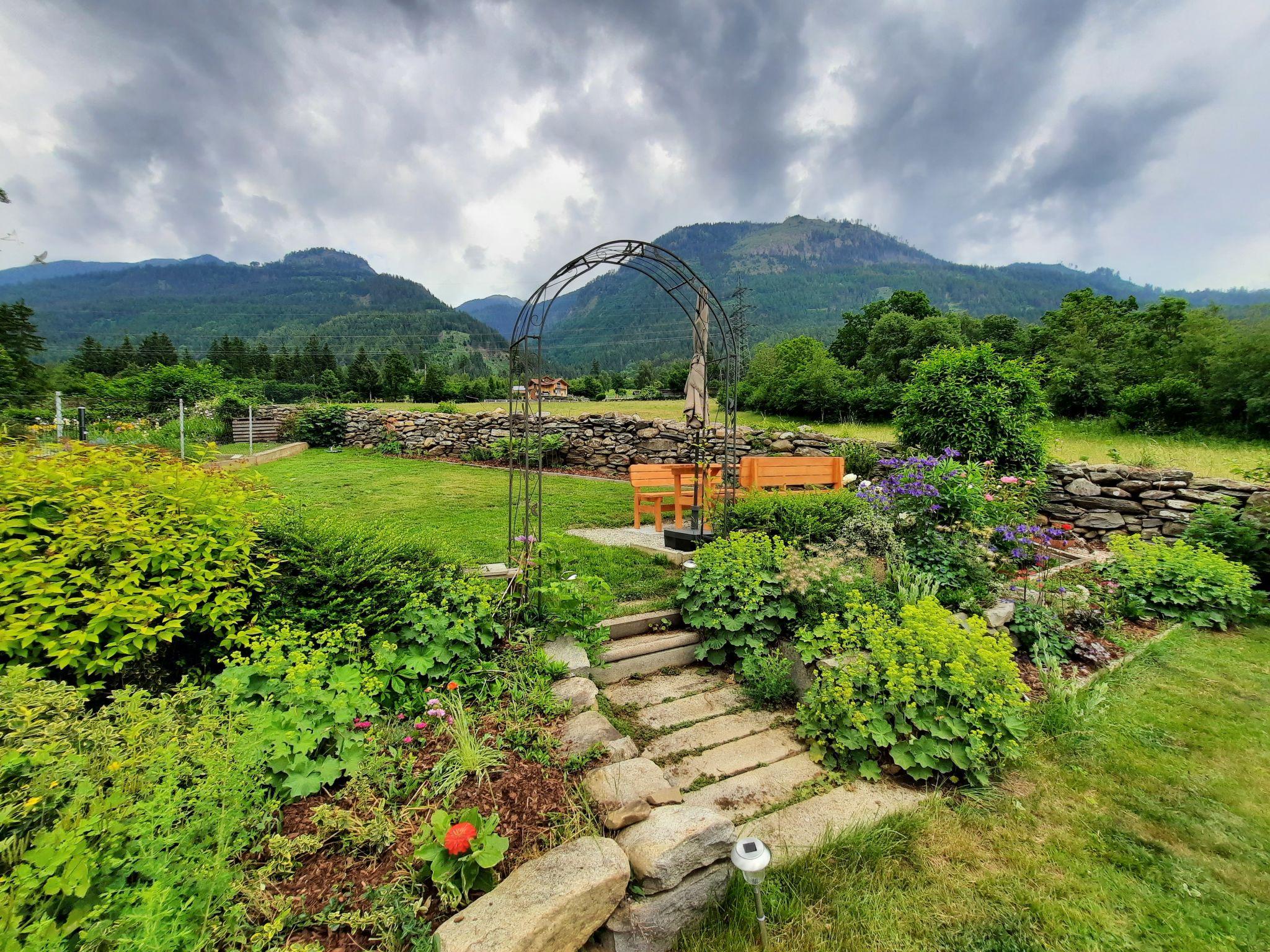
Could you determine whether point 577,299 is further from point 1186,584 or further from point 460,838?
point 460,838

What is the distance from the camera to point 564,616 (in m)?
3.33

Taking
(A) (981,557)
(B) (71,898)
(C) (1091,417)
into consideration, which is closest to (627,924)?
(B) (71,898)

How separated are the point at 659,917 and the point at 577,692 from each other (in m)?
→ 1.14

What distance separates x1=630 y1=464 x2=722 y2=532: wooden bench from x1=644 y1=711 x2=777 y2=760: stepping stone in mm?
3145

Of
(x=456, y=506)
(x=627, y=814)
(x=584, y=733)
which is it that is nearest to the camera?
(x=627, y=814)

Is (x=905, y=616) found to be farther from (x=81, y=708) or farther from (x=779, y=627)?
(x=81, y=708)

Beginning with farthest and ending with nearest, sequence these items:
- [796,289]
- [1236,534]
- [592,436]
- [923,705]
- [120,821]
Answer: [796,289] → [592,436] → [1236,534] → [923,705] → [120,821]

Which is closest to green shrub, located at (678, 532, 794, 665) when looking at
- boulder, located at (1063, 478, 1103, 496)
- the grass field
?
boulder, located at (1063, 478, 1103, 496)

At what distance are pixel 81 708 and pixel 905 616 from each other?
3.74 m

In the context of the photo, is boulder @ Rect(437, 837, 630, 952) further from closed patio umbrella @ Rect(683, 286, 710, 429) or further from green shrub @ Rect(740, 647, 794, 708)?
closed patio umbrella @ Rect(683, 286, 710, 429)

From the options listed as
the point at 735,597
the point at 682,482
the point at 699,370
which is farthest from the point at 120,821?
the point at 682,482

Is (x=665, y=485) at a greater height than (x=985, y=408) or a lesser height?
lesser

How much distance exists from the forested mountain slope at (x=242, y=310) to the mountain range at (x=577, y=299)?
1.25 feet

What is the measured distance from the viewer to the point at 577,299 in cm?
11050
